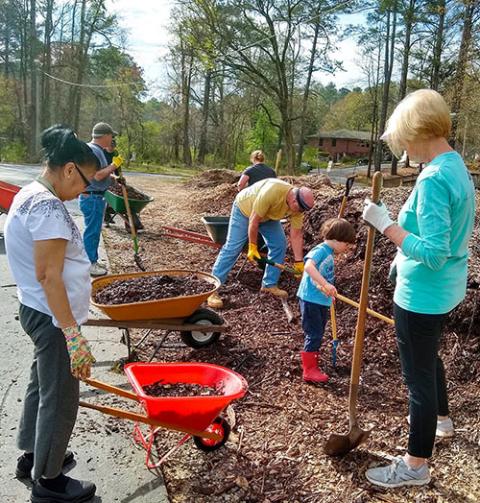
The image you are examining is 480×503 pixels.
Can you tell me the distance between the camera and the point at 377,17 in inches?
1072

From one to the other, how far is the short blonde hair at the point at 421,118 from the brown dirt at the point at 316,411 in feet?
5.65

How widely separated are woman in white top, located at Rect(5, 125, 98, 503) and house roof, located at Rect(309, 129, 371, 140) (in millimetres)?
63343

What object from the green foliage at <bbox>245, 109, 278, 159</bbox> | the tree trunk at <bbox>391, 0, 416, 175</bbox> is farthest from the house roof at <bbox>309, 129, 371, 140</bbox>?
the tree trunk at <bbox>391, 0, 416, 175</bbox>

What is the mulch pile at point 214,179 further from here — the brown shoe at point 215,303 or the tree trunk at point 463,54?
the tree trunk at point 463,54

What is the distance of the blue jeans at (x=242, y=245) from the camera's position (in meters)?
5.41

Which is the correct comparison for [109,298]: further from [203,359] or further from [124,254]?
[124,254]

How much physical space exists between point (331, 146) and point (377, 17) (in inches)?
1510

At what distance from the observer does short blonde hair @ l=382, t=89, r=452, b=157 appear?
2.11m

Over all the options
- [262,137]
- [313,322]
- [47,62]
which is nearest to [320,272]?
[313,322]

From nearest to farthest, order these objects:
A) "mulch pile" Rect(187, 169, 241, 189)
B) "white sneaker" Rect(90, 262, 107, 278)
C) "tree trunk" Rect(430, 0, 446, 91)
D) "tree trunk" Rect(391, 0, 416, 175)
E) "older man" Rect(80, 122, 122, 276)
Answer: "older man" Rect(80, 122, 122, 276), "white sneaker" Rect(90, 262, 107, 278), "mulch pile" Rect(187, 169, 241, 189), "tree trunk" Rect(430, 0, 446, 91), "tree trunk" Rect(391, 0, 416, 175)

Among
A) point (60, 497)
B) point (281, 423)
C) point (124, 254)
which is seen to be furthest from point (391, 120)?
point (124, 254)

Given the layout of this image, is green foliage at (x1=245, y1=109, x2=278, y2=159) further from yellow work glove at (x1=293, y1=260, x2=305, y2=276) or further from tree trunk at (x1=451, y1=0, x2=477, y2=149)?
yellow work glove at (x1=293, y1=260, x2=305, y2=276)

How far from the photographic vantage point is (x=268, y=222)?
549cm

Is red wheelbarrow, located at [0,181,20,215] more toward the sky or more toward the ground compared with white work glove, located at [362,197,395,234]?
more toward the ground
